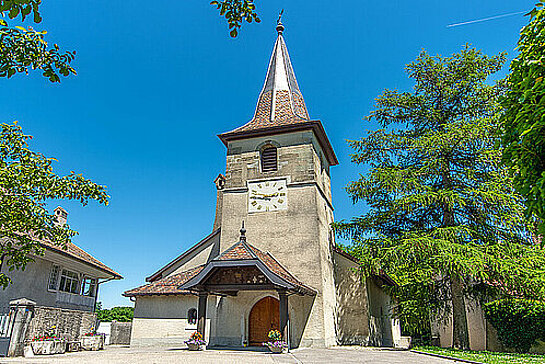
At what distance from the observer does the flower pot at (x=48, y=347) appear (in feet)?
43.8

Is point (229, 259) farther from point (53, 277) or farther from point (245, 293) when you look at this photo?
point (53, 277)

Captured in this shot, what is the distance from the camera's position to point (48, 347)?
Result: 13.9 meters

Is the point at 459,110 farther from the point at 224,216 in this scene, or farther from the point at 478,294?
the point at 224,216

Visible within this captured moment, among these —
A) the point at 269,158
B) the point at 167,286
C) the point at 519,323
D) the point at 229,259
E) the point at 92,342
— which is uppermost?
the point at 269,158

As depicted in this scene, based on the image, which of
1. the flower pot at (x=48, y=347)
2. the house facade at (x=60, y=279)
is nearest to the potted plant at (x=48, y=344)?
the flower pot at (x=48, y=347)

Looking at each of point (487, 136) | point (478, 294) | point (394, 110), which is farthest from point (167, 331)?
point (487, 136)

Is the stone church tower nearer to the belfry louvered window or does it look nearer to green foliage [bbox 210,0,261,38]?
the belfry louvered window

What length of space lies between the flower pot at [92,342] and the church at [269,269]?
6.17ft

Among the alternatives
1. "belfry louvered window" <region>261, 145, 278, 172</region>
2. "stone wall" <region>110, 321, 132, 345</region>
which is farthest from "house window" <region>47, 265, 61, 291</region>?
"belfry louvered window" <region>261, 145, 278, 172</region>

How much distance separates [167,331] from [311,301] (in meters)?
Result: 6.60

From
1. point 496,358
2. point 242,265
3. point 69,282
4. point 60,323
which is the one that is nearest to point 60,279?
point 69,282

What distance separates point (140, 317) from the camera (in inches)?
674

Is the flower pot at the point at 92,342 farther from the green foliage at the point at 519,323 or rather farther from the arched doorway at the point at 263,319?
the green foliage at the point at 519,323

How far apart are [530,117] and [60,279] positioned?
76.4ft
